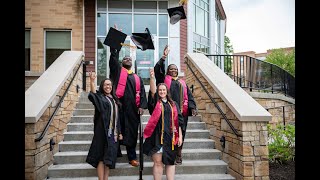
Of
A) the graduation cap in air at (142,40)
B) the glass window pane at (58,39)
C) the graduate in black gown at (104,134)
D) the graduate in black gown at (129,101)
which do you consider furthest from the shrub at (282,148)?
the glass window pane at (58,39)

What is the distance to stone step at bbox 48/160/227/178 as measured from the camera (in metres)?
4.25

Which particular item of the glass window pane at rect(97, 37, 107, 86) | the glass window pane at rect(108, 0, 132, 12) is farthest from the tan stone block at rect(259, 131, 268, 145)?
the glass window pane at rect(108, 0, 132, 12)

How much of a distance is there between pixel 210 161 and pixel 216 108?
3.07 feet

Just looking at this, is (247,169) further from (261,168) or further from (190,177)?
(190,177)

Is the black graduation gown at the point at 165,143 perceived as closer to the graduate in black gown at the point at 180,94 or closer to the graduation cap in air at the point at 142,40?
the graduate in black gown at the point at 180,94

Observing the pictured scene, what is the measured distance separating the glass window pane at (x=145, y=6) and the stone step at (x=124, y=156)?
7681 millimetres

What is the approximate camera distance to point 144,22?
442 inches

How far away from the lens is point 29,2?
10.4 m

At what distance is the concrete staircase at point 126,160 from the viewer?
427 cm

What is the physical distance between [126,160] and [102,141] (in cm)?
105

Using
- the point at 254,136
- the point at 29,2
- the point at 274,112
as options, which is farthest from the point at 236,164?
the point at 29,2

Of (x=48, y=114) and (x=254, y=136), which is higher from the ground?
(x=48, y=114)

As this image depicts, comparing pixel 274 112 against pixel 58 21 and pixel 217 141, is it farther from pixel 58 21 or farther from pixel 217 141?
pixel 58 21

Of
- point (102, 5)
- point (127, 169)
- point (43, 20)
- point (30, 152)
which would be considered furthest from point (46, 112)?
point (102, 5)
